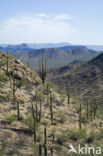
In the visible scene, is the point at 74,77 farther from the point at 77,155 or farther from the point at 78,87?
the point at 77,155

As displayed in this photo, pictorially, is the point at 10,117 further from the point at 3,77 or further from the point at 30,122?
the point at 3,77

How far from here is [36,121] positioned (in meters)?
19.4

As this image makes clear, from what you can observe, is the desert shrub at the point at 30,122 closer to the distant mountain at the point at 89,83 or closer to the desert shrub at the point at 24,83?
the desert shrub at the point at 24,83

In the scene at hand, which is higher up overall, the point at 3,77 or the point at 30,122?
the point at 3,77

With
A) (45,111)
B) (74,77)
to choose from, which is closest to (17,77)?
(45,111)

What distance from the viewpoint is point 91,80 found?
249 ft

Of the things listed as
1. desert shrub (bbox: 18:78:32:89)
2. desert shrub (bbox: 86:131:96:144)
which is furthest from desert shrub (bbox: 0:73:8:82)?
desert shrub (bbox: 86:131:96:144)

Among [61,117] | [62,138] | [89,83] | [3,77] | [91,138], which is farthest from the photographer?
[89,83]

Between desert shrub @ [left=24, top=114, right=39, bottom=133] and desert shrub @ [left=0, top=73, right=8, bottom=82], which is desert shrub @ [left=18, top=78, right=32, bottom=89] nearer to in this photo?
desert shrub @ [left=0, top=73, right=8, bottom=82]

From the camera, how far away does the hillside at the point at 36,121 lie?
54.5 feet

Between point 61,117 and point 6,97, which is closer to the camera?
point 61,117

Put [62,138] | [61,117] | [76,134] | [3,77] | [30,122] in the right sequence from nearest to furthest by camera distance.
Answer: [62,138], [30,122], [76,134], [61,117], [3,77]

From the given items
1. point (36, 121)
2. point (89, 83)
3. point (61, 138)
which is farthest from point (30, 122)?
point (89, 83)

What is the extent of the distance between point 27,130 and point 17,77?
9.02 meters
